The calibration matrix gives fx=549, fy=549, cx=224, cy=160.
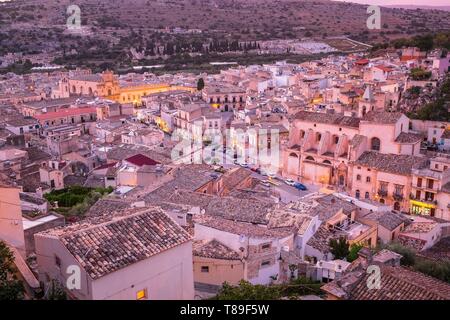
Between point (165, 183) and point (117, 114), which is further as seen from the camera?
point (117, 114)

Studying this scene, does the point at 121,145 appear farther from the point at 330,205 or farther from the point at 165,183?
the point at 330,205

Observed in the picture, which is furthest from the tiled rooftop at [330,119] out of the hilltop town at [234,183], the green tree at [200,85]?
the green tree at [200,85]

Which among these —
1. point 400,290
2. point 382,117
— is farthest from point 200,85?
point 400,290

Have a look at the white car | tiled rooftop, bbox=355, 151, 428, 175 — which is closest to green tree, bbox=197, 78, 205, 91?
the white car

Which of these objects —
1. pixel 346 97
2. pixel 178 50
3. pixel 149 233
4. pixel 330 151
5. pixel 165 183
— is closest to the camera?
pixel 149 233

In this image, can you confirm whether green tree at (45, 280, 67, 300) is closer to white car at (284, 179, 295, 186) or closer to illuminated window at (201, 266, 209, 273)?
illuminated window at (201, 266, 209, 273)
